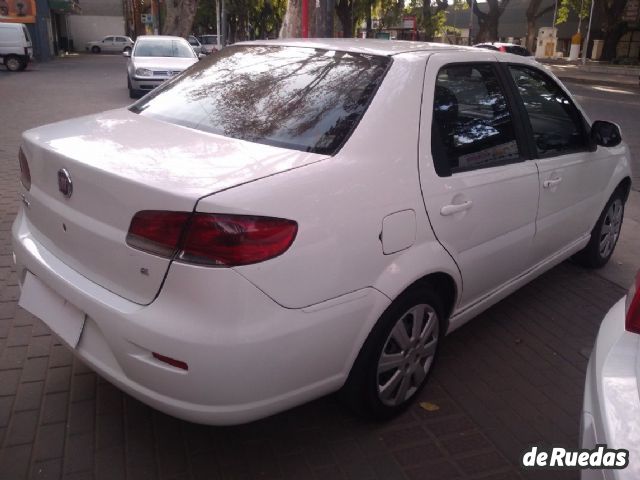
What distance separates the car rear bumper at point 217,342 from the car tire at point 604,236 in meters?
2.98

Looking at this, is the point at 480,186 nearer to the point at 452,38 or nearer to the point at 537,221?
the point at 537,221

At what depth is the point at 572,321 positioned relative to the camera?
4.12 metres

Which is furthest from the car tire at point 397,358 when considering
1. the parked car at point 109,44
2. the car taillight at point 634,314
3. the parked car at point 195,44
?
the parked car at point 109,44

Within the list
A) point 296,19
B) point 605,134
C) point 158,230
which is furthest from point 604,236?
point 296,19

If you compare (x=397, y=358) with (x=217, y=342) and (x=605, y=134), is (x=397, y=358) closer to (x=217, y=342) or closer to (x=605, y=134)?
(x=217, y=342)

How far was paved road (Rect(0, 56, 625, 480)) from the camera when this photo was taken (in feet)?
8.55

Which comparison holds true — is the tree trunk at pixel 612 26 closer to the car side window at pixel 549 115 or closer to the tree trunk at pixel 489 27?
the tree trunk at pixel 489 27

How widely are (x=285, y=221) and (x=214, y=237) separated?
26 cm

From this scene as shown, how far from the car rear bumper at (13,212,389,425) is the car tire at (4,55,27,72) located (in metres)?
27.6

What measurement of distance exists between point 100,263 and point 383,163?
120 cm

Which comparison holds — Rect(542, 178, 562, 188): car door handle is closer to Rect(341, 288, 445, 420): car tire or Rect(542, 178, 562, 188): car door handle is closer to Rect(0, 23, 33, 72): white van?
Rect(341, 288, 445, 420): car tire

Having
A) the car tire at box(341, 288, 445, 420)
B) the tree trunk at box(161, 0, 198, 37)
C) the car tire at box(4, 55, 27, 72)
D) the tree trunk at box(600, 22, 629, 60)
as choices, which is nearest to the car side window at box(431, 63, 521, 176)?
the car tire at box(341, 288, 445, 420)

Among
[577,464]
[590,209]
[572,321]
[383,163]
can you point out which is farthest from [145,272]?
[590,209]

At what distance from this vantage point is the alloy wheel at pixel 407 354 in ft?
9.13
